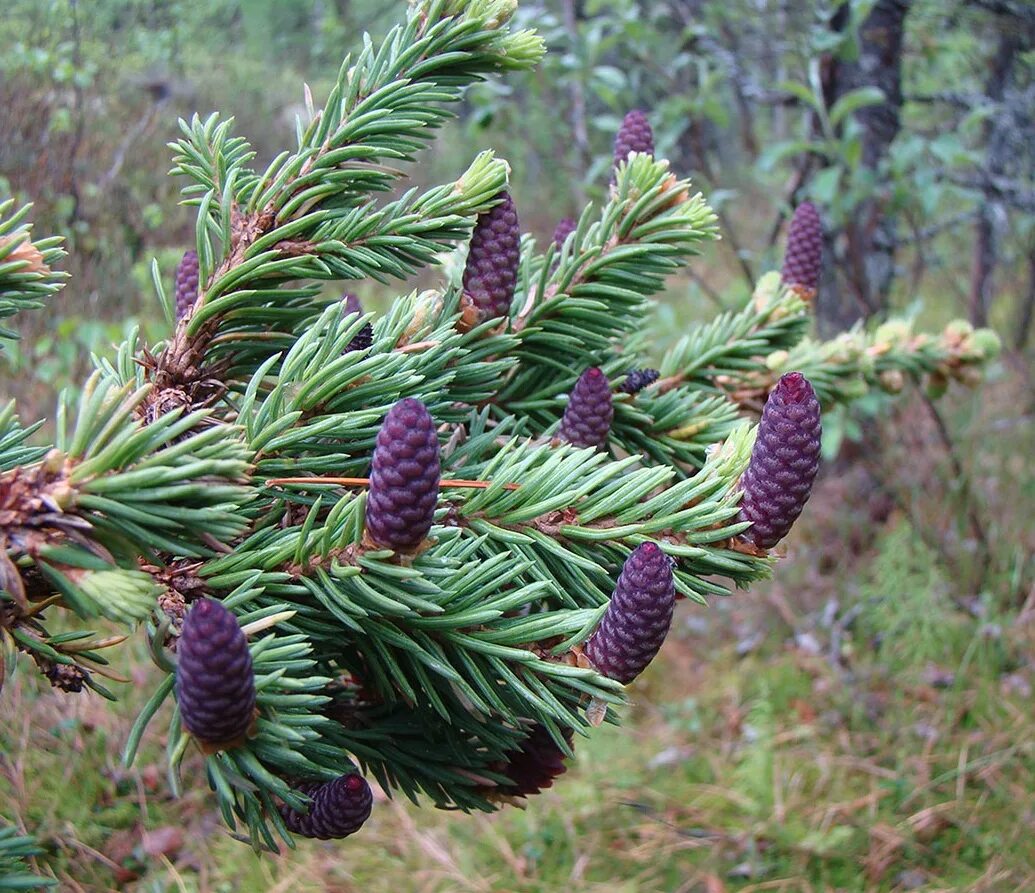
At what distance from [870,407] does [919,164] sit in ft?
2.62

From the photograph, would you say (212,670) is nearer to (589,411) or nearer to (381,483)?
(381,483)

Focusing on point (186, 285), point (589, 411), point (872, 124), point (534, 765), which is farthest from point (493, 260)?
point (872, 124)

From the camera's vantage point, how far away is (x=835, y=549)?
9.97ft

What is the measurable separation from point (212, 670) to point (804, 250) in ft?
→ 2.54

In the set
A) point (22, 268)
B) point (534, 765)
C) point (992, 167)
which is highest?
point (22, 268)

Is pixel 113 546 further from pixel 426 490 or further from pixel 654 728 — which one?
pixel 654 728

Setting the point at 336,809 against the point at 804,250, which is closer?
the point at 336,809

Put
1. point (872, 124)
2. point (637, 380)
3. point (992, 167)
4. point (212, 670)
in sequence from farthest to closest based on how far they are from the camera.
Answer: point (992, 167) < point (872, 124) < point (637, 380) < point (212, 670)

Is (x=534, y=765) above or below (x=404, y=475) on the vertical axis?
below

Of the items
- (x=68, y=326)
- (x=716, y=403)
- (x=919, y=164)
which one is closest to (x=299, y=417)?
(x=716, y=403)

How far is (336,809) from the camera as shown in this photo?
54 cm

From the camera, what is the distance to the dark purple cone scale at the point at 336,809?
1.77 ft

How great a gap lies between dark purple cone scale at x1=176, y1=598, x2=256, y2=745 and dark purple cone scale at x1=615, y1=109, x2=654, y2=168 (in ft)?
1.95

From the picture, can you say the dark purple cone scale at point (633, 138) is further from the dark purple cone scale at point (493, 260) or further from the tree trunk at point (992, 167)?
the tree trunk at point (992, 167)
